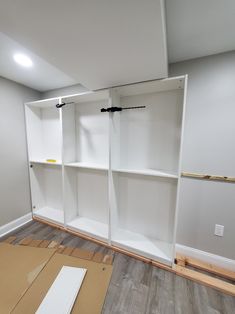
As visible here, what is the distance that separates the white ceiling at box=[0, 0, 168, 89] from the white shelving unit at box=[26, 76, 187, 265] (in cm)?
43

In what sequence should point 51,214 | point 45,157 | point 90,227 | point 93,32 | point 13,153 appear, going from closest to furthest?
point 93,32, point 90,227, point 13,153, point 51,214, point 45,157

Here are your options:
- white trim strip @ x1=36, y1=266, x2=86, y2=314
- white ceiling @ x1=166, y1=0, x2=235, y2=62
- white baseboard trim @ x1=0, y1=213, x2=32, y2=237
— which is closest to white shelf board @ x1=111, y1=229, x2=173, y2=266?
white trim strip @ x1=36, y1=266, x2=86, y2=314

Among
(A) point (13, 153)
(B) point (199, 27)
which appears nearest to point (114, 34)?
(B) point (199, 27)

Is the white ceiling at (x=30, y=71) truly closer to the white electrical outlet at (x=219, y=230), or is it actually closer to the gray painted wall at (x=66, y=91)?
the gray painted wall at (x=66, y=91)

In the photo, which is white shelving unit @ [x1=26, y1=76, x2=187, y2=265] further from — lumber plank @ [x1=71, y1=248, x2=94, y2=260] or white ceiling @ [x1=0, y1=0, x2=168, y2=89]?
white ceiling @ [x1=0, y1=0, x2=168, y2=89]

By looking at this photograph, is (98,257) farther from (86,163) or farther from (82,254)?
(86,163)


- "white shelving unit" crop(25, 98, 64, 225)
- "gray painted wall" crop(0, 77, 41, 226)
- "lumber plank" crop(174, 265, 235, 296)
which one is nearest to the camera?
"lumber plank" crop(174, 265, 235, 296)

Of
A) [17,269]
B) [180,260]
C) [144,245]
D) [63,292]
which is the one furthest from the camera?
[144,245]

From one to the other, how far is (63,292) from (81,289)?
5.3 inches

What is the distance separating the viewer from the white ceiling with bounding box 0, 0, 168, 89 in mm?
682

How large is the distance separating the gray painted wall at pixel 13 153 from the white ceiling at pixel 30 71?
21cm

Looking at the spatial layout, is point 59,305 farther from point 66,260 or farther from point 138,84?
point 138,84

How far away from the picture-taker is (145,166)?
1790mm

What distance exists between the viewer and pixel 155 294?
1.27 metres
